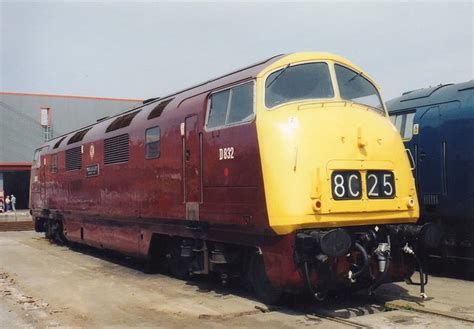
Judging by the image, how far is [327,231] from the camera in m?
6.43

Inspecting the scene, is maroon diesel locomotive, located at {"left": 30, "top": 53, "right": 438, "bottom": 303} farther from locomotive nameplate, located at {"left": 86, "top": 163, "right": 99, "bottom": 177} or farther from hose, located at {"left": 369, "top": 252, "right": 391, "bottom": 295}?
locomotive nameplate, located at {"left": 86, "top": 163, "right": 99, "bottom": 177}

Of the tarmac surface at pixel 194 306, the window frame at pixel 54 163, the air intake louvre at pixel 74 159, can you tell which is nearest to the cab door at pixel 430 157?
the tarmac surface at pixel 194 306

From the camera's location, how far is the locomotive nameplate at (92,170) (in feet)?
42.3

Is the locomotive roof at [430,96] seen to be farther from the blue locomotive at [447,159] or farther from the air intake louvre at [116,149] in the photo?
the air intake louvre at [116,149]

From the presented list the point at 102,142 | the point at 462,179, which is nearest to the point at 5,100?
the point at 102,142

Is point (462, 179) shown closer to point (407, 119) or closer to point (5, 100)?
point (407, 119)

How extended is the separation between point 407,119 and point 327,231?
4.91 m

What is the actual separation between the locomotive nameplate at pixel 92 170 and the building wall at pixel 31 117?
90.2 ft

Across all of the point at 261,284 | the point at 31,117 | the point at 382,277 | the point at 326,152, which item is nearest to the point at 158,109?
the point at 261,284

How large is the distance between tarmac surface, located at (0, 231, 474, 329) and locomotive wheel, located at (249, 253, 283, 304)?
0.14 metres

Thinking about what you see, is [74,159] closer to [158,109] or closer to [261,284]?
[158,109]

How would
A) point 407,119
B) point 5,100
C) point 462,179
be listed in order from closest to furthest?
1. point 462,179
2. point 407,119
3. point 5,100

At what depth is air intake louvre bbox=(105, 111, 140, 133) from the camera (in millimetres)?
11375

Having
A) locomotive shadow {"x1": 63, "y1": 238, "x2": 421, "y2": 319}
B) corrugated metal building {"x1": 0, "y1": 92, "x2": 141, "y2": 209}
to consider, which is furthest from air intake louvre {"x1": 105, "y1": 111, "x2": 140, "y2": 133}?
corrugated metal building {"x1": 0, "y1": 92, "x2": 141, "y2": 209}
